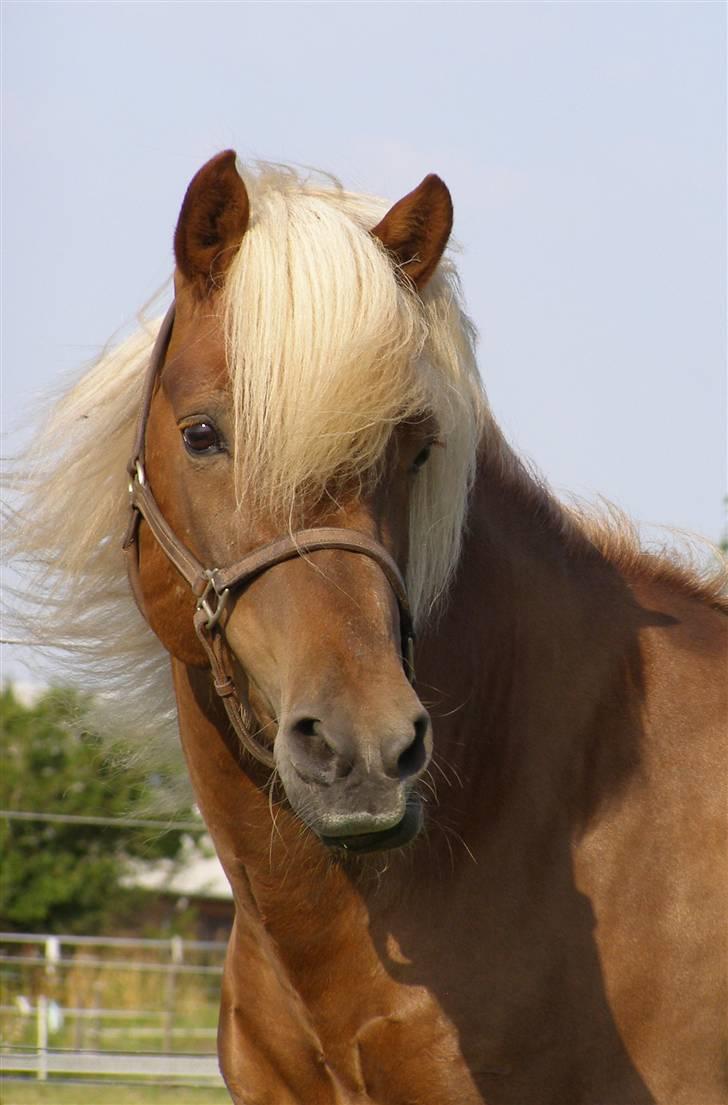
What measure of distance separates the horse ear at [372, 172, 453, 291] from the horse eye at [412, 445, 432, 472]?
0.38m

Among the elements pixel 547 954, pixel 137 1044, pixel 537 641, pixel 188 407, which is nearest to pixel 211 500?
pixel 188 407

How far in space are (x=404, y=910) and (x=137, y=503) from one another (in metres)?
1.08

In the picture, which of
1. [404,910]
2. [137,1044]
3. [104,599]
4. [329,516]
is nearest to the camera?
[329,516]

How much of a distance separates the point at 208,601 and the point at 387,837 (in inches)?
25.7

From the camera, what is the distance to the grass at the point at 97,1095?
7.12 meters

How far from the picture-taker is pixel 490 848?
2807 millimetres

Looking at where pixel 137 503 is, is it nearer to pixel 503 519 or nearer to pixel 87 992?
pixel 503 519

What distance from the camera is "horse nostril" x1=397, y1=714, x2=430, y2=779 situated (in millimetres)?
2273

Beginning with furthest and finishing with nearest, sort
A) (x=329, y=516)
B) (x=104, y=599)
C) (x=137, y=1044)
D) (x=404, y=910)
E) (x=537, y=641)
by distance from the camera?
(x=137, y=1044), (x=104, y=599), (x=537, y=641), (x=404, y=910), (x=329, y=516)

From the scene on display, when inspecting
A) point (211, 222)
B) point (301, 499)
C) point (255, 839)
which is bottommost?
point (255, 839)

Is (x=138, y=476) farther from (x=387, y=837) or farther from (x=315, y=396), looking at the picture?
(x=387, y=837)

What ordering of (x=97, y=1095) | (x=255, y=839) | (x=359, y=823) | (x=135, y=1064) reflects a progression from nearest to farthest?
(x=359, y=823) → (x=255, y=839) → (x=97, y=1095) → (x=135, y=1064)

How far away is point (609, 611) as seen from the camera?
3.08 meters

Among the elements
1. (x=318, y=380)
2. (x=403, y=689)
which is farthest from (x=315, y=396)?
(x=403, y=689)
